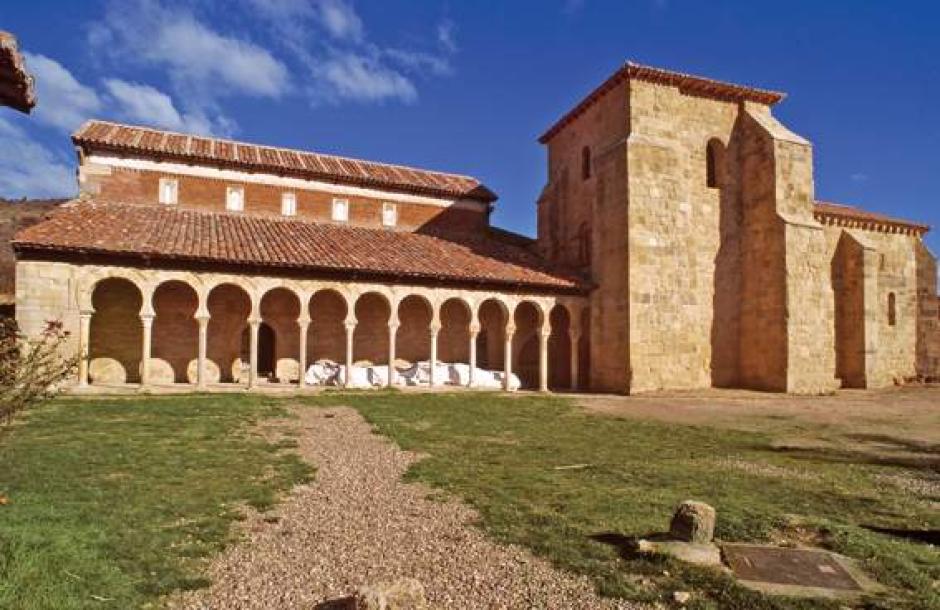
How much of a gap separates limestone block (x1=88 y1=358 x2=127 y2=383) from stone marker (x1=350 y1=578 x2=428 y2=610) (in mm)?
19435

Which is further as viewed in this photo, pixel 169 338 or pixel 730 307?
pixel 730 307

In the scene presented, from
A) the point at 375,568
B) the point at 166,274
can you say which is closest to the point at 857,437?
the point at 375,568

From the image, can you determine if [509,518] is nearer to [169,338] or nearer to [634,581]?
[634,581]

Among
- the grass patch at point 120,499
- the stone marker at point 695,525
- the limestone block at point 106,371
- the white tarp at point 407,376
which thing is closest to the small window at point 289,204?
the white tarp at point 407,376

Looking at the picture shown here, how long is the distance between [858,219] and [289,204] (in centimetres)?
2500

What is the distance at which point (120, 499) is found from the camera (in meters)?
5.90

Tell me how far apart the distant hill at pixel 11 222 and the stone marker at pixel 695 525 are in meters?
29.1

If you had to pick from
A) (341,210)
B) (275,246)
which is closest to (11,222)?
(341,210)

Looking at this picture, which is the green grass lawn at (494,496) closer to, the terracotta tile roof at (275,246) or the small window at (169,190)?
the terracotta tile roof at (275,246)

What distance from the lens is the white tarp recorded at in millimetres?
20859

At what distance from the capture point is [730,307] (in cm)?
2280

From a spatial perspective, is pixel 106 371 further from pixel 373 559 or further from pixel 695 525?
pixel 695 525

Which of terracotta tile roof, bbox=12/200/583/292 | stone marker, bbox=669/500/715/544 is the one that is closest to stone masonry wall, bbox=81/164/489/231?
terracotta tile roof, bbox=12/200/583/292

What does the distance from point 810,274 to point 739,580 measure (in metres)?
20.5
